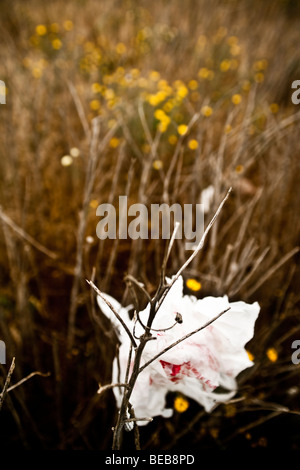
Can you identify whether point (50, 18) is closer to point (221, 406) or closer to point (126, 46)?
point (126, 46)

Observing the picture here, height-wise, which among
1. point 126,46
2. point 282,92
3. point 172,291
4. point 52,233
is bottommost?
point 172,291

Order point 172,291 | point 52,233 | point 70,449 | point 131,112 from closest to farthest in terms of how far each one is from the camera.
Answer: point 172,291
point 70,449
point 52,233
point 131,112

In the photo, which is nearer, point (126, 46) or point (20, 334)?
point (20, 334)

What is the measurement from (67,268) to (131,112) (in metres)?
0.68

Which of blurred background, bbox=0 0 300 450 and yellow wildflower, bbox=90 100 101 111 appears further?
yellow wildflower, bbox=90 100 101 111

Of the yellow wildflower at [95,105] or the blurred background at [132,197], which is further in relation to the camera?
the yellow wildflower at [95,105]

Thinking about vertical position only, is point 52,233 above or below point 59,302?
above

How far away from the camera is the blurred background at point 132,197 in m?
0.67

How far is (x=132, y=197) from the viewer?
1203mm

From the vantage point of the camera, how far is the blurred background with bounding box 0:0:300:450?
667 millimetres

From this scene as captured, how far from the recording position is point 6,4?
2369 millimetres

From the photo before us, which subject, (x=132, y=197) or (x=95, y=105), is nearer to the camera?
(x=132, y=197)

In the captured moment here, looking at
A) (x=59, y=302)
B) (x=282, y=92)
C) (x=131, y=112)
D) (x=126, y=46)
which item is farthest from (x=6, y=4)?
(x=59, y=302)

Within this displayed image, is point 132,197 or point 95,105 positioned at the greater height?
point 95,105
